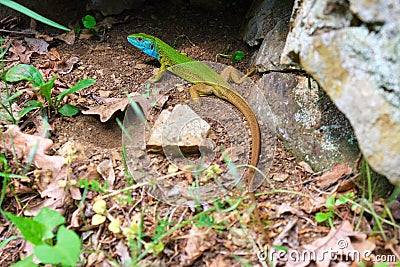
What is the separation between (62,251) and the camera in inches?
80.2

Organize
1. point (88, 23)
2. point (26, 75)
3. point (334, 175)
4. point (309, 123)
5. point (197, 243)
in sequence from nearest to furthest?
point (197, 243), point (334, 175), point (309, 123), point (26, 75), point (88, 23)

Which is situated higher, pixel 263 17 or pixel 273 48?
pixel 263 17

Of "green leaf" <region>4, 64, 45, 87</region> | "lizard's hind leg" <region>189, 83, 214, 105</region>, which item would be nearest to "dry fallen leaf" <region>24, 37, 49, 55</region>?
"green leaf" <region>4, 64, 45, 87</region>

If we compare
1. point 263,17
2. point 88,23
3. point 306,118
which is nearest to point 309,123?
point 306,118

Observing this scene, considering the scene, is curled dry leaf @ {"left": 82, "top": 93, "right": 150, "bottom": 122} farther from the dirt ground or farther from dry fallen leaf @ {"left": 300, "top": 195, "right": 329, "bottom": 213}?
dry fallen leaf @ {"left": 300, "top": 195, "right": 329, "bottom": 213}

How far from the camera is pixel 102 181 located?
8.79ft

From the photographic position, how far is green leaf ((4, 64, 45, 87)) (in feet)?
10.1

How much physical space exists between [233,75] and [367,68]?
172cm

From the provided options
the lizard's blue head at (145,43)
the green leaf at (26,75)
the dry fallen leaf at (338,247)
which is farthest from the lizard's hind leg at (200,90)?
the dry fallen leaf at (338,247)

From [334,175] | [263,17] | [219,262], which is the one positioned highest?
[263,17]

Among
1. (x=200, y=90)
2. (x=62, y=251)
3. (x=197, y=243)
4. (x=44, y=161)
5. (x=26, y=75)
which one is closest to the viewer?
(x=62, y=251)

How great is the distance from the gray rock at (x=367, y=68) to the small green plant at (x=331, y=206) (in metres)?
0.36

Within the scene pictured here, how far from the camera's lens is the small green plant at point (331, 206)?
7.77 feet

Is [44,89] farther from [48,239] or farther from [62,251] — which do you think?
[62,251]
